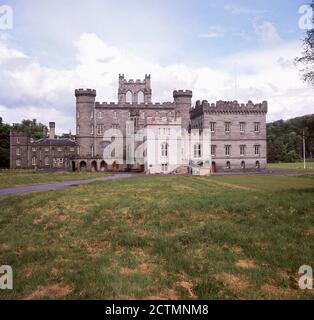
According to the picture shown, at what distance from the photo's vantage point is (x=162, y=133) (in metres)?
56.0

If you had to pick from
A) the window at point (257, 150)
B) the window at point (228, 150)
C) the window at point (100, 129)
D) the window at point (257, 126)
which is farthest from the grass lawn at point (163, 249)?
the window at point (100, 129)

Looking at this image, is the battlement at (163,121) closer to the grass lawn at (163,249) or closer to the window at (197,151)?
the window at (197,151)

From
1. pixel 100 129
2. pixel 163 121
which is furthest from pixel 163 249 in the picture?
pixel 100 129

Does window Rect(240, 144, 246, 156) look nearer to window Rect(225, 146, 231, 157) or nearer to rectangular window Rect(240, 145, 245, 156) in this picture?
rectangular window Rect(240, 145, 245, 156)

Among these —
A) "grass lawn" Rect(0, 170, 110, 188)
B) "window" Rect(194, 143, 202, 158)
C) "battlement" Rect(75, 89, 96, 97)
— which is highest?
"battlement" Rect(75, 89, 96, 97)

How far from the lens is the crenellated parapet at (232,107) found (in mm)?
61875

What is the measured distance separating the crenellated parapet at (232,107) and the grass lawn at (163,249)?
46.8 meters

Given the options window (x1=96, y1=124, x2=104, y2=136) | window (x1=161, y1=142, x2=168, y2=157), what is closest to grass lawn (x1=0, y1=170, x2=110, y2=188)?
window (x1=161, y1=142, x2=168, y2=157)

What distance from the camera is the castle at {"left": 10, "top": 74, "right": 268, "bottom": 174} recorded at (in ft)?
184

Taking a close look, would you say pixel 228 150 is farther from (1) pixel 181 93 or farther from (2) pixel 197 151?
(1) pixel 181 93

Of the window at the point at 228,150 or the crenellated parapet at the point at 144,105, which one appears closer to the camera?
the window at the point at 228,150

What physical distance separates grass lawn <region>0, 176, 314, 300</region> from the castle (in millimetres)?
38923

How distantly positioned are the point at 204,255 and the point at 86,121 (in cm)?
5996
